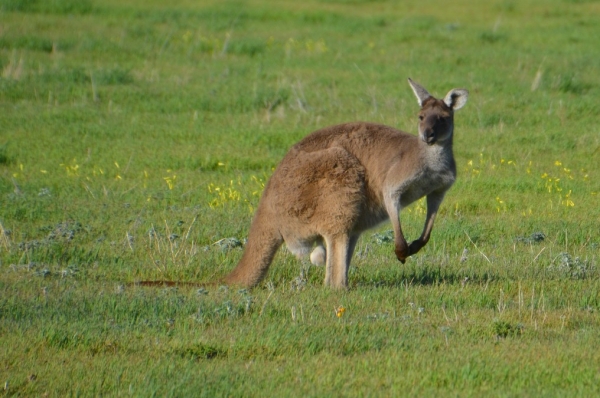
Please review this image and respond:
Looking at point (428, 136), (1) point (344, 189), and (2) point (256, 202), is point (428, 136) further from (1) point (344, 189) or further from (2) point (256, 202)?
(2) point (256, 202)

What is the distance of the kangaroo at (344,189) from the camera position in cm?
616

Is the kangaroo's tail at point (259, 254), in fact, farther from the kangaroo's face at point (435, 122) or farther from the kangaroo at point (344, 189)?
the kangaroo's face at point (435, 122)

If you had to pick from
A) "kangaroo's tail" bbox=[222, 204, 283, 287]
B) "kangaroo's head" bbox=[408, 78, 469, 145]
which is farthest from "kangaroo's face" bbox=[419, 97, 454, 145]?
"kangaroo's tail" bbox=[222, 204, 283, 287]

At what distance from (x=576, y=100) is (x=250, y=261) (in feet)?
25.1

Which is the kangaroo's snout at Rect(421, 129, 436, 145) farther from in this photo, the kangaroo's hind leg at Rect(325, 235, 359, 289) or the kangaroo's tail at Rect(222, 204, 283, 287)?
the kangaroo's tail at Rect(222, 204, 283, 287)

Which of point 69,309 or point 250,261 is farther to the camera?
point 250,261

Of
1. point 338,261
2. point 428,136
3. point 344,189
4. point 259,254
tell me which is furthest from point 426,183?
point 259,254

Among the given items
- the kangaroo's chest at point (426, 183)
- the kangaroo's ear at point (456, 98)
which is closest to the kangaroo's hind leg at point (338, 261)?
the kangaroo's chest at point (426, 183)

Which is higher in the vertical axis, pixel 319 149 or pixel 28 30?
pixel 319 149

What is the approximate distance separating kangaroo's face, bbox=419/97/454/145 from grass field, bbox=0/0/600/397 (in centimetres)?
97

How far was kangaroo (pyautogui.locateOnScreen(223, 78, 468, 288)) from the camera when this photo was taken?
6160mm

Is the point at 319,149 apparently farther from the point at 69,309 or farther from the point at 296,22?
the point at 296,22

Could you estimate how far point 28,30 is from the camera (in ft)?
55.3

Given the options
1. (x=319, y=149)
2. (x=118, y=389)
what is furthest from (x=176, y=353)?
(x=319, y=149)
